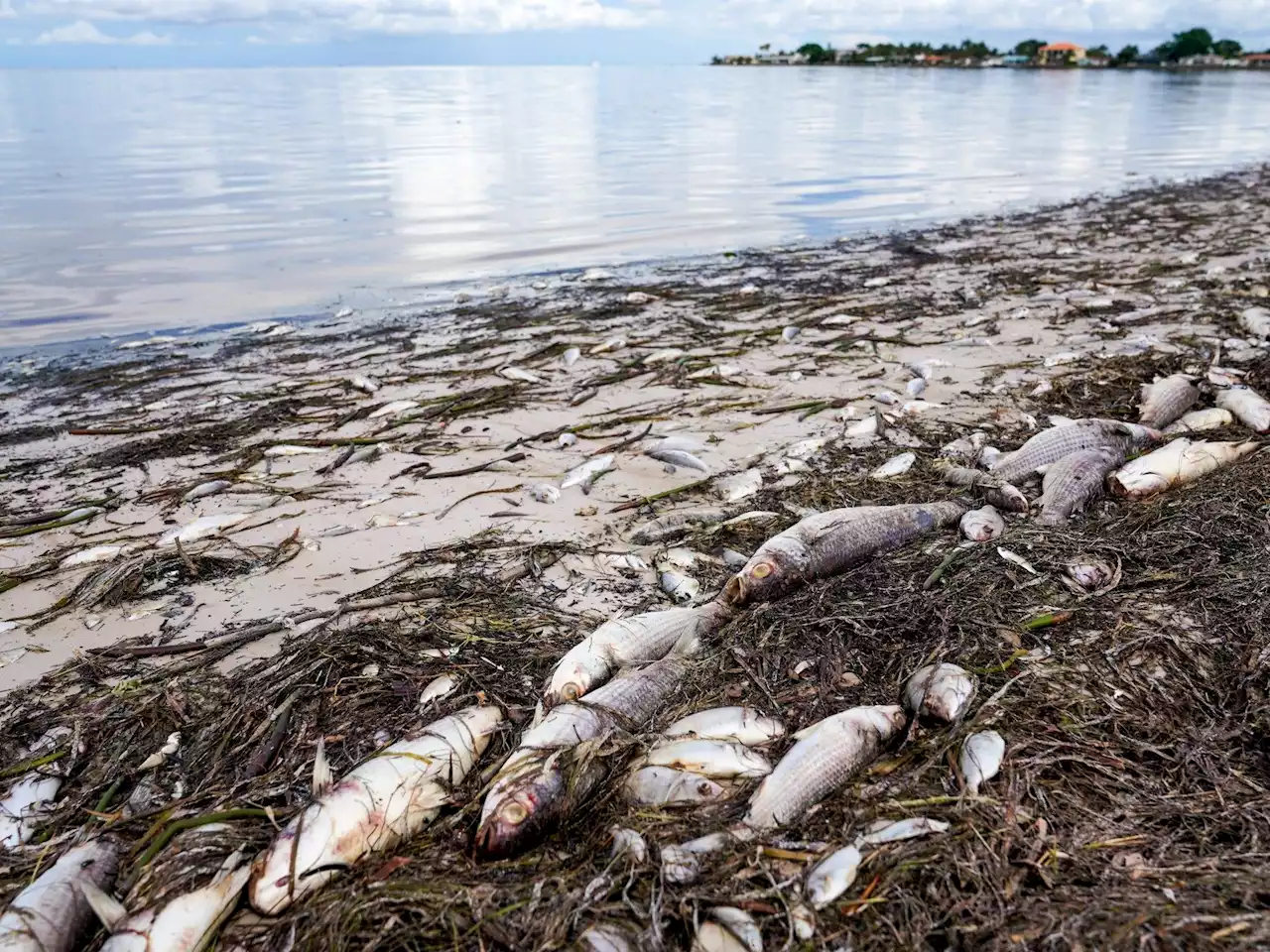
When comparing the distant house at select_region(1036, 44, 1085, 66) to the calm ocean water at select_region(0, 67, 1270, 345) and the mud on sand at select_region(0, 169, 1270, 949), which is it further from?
the mud on sand at select_region(0, 169, 1270, 949)

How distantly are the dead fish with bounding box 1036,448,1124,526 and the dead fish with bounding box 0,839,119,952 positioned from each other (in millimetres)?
4232

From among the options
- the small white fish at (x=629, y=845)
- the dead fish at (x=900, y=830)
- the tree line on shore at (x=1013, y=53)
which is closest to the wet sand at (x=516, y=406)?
the small white fish at (x=629, y=845)

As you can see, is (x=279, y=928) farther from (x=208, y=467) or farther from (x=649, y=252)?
(x=649, y=252)

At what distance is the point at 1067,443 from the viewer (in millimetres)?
4855

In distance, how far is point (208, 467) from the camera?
5609mm

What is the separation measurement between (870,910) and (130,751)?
2654 millimetres

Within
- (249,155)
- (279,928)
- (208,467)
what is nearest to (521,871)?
(279,928)

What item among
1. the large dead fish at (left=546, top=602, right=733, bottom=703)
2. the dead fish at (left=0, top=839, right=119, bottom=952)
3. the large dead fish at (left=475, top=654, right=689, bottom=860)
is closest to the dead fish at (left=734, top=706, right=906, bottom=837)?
the large dead fish at (left=475, top=654, right=689, bottom=860)

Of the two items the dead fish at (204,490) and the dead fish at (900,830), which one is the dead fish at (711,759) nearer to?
the dead fish at (900,830)

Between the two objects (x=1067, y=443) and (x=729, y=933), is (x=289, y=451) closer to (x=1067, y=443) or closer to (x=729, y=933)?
(x=729, y=933)

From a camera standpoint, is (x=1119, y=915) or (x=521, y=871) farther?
(x=521, y=871)

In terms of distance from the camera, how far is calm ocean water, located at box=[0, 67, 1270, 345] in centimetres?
1238

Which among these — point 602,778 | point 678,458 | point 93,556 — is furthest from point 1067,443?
point 93,556

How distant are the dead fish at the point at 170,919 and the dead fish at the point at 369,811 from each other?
0.09 meters
